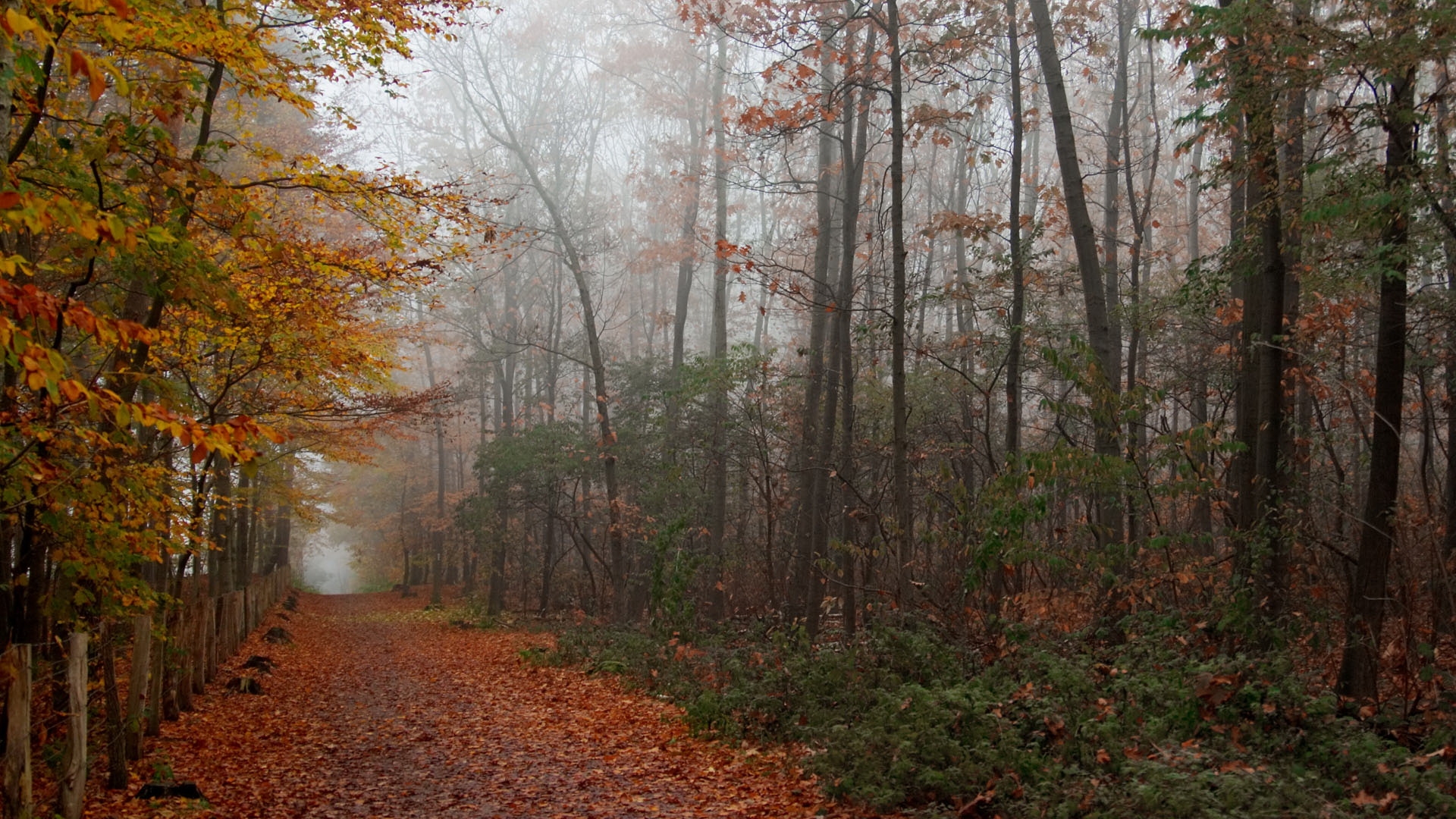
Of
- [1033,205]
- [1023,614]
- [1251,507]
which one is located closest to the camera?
[1251,507]

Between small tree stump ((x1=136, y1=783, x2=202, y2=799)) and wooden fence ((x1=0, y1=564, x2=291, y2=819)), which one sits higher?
wooden fence ((x1=0, y1=564, x2=291, y2=819))

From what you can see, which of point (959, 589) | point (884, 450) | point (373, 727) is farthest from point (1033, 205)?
point (373, 727)

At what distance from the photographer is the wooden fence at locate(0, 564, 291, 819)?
16.5 ft

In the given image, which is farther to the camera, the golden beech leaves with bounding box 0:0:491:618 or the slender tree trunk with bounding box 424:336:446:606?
the slender tree trunk with bounding box 424:336:446:606

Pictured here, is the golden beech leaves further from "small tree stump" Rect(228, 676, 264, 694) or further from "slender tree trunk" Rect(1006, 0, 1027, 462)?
"slender tree trunk" Rect(1006, 0, 1027, 462)

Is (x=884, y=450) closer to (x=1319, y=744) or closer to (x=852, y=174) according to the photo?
(x=852, y=174)

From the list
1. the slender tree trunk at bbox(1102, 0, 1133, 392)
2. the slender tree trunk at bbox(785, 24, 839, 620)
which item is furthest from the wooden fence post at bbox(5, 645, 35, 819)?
the slender tree trunk at bbox(1102, 0, 1133, 392)

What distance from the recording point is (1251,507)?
25.8 feet

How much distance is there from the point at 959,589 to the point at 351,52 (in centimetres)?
768

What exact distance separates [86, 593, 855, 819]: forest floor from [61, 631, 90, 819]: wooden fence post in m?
0.84

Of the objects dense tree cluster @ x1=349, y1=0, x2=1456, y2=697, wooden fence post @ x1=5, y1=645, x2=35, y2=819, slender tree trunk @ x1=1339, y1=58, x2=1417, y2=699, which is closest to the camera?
wooden fence post @ x1=5, y1=645, x2=35, y2=819

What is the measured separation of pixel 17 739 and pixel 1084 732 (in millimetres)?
6137

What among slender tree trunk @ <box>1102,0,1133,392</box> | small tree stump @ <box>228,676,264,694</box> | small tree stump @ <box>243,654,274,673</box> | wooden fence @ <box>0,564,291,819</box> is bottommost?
small tree stump @ <box>243,654,274,673</box>

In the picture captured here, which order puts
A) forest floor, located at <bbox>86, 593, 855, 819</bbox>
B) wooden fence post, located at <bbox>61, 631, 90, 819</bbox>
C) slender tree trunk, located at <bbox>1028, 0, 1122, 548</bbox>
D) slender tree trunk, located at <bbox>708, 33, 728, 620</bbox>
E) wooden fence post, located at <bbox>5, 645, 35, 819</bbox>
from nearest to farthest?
wooden fence post, located at <bbox>5, 645, 35, 819</bbox> < wooden fence post, located at <bbox>61, 631, 90, 819</bbox> < forest floor, located at <bbox>86, 593, 855, 819</bbox> < slender tree trunk, located at <bbox>1028, 0, 1122, 548</bbox> < slender tree trunk, located at <bbox>708, 33, 728, 620</bbox>
